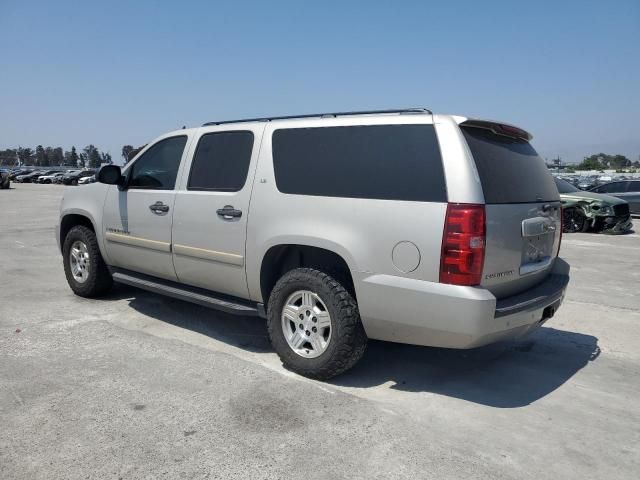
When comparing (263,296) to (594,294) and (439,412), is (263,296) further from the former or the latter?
(594,294)

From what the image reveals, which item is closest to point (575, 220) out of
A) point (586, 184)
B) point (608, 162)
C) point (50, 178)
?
point (586, 184)

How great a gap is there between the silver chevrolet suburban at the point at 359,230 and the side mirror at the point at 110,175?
1.70 feet

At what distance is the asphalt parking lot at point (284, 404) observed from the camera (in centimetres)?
286

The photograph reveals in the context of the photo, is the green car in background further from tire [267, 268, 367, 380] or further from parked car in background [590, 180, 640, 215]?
tire [267, 268, 367, 380]

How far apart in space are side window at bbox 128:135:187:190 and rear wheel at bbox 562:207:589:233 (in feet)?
41.8

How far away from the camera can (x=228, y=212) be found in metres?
4.39

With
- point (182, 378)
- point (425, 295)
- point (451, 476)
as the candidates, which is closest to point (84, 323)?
point (182, 378)

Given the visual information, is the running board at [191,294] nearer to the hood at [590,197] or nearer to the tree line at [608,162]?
the hood at [590,197]

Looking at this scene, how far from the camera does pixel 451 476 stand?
2.75m

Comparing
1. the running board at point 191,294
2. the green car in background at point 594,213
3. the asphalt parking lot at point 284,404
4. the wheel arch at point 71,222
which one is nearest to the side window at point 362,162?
the running board at point 191,294

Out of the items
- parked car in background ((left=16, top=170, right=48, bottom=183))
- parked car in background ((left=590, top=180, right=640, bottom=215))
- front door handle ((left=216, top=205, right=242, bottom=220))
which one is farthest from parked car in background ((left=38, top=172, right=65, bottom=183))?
front door handle ((left=216, top=205, right=242, bottom=220))

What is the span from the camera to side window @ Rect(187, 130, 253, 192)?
14.7 ft

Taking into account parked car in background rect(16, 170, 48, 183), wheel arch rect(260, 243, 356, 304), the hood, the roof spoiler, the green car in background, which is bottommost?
parked car in background rect(16, 170, 48, 183)

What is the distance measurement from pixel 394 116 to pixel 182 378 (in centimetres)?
247
